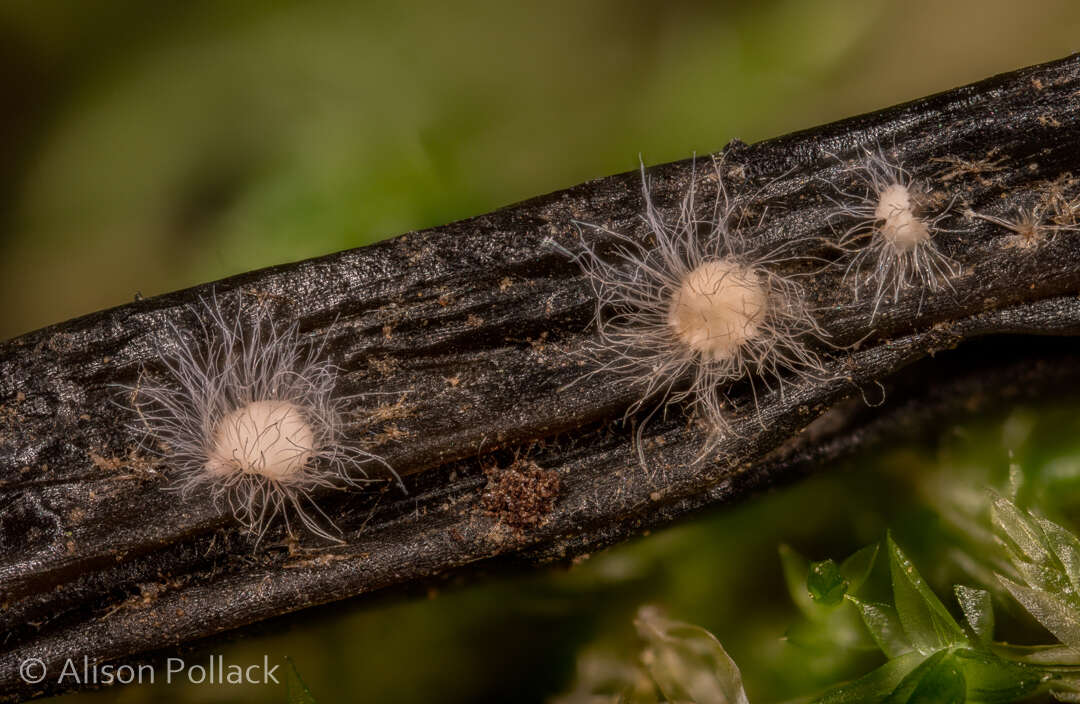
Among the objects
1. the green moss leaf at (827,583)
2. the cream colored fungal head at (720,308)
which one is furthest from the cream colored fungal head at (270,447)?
the green moss leaf at (827,583)

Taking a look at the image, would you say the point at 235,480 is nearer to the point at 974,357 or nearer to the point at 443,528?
the point at 443,528

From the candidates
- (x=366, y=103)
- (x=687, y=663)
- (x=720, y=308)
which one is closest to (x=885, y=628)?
(x=687, y=663)

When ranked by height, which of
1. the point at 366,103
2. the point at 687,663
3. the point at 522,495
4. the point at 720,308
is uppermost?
the point at 366,103

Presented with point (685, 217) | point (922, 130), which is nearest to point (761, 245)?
point (685, 217)

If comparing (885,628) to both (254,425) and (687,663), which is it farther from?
(254,425)

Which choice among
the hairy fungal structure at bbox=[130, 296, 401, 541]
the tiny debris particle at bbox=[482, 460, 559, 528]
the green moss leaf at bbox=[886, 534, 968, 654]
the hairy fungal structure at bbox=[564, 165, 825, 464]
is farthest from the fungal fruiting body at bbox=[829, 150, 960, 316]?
the hairy fungal structure at bbox=[130, 296, 401, 541]

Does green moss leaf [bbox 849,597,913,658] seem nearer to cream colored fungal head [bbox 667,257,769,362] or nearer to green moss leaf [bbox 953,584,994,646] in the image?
green moss leaf [bbox 953,584,994,646]
